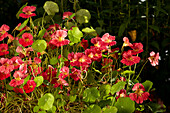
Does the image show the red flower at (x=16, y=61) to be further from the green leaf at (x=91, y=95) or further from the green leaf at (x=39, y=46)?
the green leaf at (x=91, y=95)

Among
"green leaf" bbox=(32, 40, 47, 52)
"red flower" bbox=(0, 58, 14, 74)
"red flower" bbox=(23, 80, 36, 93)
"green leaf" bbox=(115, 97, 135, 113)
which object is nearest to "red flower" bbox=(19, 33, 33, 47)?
"green leaf" bbox=(32, 40, 47, 52)

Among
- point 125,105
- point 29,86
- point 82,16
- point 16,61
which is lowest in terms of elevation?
point 125,105

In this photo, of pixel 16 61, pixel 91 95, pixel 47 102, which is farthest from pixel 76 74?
pixel 16 61

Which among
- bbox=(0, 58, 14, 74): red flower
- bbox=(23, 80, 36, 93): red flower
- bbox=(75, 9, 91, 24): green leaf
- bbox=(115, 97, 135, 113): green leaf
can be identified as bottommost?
bbox=(115, 97, 135, 113): green leaf

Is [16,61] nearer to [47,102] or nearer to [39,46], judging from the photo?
[39,46]

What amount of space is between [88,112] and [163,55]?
1.21 metres

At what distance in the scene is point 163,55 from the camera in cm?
230

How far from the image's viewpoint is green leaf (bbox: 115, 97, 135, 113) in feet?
4.46

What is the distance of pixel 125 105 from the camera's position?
137cm

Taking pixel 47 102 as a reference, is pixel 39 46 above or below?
above

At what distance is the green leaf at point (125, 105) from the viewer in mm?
1359

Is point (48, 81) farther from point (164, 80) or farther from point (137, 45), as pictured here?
point (164, 80)

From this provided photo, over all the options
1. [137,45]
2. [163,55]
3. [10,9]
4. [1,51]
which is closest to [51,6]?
[1,51]

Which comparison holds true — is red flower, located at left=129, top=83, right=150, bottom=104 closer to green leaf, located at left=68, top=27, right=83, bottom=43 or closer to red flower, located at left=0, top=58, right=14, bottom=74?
green leaf, located at left=68, top=27, right=83, bottom=43
